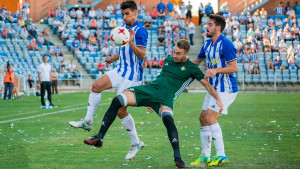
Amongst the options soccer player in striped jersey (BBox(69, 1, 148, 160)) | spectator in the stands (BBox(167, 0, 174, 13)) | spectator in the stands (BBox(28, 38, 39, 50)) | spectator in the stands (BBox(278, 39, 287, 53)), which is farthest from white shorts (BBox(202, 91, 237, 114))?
spectator in the stands (BBox(167, 0, 174, 13))

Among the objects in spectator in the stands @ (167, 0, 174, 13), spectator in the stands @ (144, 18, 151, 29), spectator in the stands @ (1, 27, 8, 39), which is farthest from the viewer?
spectator in the stands @ (167, 0, 174, 13)

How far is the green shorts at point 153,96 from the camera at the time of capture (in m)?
7.19

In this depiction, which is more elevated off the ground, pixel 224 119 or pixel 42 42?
pixel 42 42

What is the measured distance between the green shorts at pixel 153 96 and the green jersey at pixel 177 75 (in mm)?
93

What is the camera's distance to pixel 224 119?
15.0 m

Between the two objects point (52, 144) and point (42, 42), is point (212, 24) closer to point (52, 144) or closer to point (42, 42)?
point (52, 144)

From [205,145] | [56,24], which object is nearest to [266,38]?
[56,24]

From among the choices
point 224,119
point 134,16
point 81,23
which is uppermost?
Answer: point 81,23

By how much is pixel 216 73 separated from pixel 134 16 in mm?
1744

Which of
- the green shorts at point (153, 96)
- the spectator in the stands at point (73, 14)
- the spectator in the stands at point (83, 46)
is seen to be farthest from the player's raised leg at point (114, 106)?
the spectator in the stands at point (73, 14)

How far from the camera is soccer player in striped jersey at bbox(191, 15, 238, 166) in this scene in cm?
747

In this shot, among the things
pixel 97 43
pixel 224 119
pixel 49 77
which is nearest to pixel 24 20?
pixel 97 43

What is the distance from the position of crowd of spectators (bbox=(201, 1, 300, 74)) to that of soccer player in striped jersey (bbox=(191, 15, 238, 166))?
29.0 metres

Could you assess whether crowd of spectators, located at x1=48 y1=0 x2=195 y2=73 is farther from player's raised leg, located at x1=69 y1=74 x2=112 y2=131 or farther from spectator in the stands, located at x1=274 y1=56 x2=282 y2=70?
player's raised leg, located at x1=69 y1=74 x2=112 y2=131
